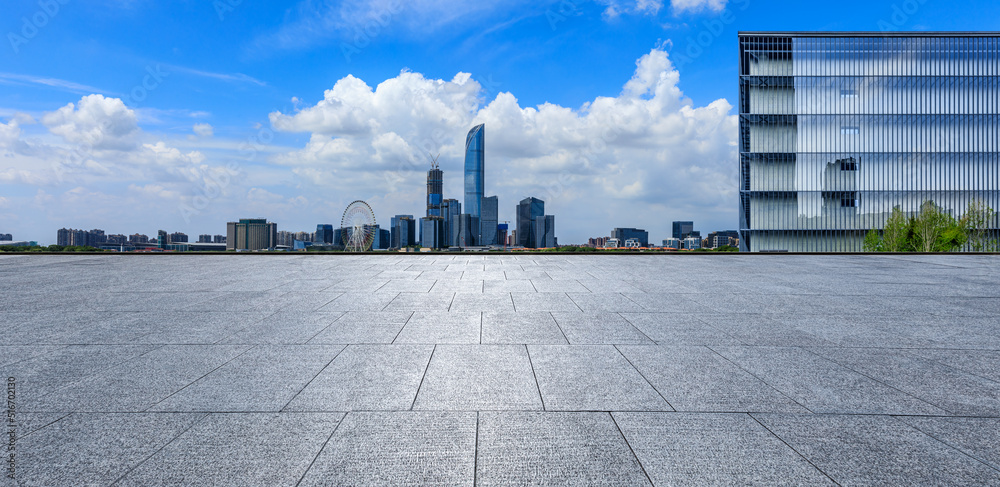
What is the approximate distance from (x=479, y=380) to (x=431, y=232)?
145695 millimetres

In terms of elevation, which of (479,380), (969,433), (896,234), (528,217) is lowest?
(969,433)

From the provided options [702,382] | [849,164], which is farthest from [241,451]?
[849,164]

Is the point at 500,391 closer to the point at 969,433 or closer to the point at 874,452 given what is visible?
the point at 874,452

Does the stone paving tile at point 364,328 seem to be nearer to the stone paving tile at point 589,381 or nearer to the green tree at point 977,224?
the stone paving tile at point 589,381

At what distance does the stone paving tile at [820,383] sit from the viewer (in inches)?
187

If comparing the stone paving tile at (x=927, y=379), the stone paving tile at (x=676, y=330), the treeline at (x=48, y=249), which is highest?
the treeline at (x=48, y=249)

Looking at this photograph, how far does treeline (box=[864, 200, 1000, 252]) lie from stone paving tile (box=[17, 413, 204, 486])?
68.1 meters

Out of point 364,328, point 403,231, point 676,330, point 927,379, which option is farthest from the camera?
point 403,231

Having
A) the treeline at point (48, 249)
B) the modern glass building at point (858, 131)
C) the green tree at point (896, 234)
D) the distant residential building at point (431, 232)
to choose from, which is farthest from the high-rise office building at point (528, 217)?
the treeline at point (48, 249)

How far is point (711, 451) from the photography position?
12.5 ft

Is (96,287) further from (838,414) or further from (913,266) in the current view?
(913,266)

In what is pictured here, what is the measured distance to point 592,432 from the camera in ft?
13.6

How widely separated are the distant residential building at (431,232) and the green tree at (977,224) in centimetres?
11167

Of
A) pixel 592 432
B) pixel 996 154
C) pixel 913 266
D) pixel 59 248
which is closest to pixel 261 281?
pixel 592 432
